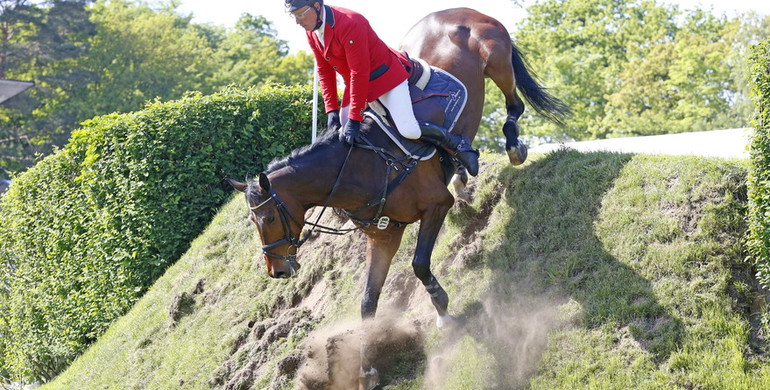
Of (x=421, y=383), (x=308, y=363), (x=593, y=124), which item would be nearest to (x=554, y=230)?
(x=421, y=383)

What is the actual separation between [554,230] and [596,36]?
110ft

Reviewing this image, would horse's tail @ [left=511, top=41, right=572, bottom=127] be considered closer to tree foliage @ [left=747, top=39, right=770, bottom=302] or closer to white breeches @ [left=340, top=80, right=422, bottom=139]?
white breeches @ [left=340, top=80, right=422, bottom=139]

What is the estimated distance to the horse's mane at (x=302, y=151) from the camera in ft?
22.6

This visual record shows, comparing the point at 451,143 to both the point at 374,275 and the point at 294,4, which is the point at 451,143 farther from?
the point at 294,4

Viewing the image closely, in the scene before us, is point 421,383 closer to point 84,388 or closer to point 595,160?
point 595,160

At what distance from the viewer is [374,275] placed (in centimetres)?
733

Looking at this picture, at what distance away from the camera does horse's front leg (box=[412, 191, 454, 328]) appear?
281 inches

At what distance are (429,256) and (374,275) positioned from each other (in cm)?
59

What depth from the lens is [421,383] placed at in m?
7.00

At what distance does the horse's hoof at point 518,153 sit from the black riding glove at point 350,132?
2.16 metres

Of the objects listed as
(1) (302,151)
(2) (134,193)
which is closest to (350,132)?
(1) (302,151)

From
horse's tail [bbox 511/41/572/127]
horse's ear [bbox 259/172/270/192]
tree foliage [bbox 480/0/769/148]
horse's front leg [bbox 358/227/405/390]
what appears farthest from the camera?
tree foliage [bbox 480/0/769/148]

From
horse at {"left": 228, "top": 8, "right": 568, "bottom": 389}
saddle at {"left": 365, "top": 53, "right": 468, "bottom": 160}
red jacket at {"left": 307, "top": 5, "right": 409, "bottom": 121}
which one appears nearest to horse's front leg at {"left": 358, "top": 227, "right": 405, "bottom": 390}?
horse at {"left": 228, "top": 8, "right": 568, "bottom": 389}

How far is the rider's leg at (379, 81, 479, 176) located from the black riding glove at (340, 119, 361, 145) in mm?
410
